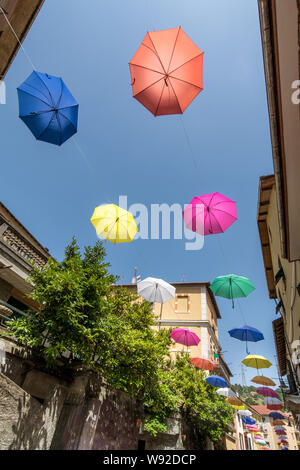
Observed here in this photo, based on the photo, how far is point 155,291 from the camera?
13.7 m

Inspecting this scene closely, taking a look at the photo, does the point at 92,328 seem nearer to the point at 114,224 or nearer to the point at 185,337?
the point at 114,224

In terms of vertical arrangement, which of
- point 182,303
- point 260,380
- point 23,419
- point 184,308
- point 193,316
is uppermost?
point 182,303

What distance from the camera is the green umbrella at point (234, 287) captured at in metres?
12.7

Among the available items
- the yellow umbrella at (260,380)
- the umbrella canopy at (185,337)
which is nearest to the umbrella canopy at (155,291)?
the umbrella canopy at (185,337)

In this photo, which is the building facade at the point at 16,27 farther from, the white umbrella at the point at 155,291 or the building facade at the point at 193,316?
the building facade at the point at 193,316

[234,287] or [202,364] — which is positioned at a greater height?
[234,287]

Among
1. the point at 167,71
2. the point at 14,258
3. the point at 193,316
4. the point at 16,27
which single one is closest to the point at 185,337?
the point at 193,316

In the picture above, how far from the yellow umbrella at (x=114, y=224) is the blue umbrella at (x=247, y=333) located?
880 centimetres

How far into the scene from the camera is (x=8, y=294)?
11922mm

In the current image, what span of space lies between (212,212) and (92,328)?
6535mm

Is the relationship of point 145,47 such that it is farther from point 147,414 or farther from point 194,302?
point 194,302

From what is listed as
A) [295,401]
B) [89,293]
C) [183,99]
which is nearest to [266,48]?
[183,99]

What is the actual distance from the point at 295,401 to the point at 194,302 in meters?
14.5
